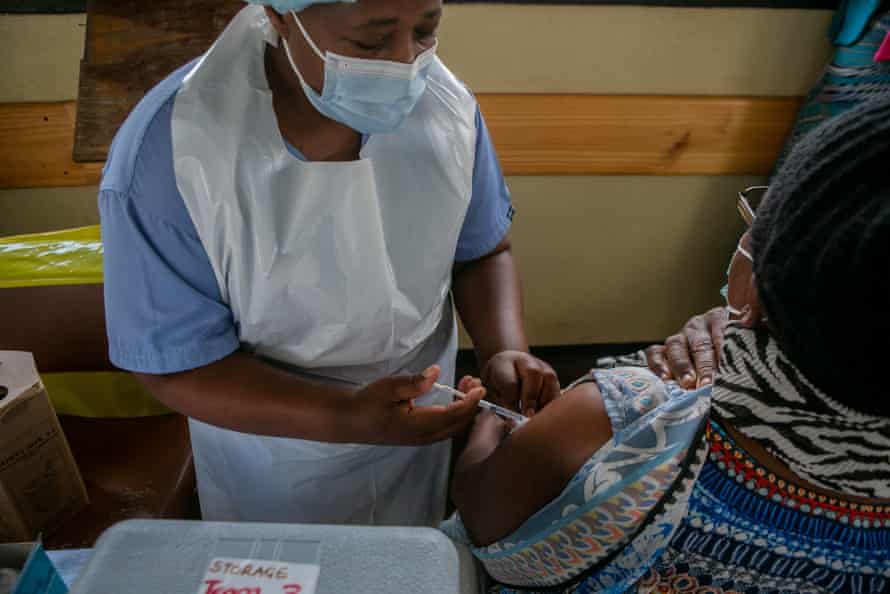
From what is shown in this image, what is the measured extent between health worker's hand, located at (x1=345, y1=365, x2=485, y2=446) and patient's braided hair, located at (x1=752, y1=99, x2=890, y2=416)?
45cm

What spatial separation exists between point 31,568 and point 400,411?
46 cm

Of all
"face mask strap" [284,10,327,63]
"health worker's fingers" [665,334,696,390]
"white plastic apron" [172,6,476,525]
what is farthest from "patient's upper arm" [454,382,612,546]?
"face mask strap" [284,10,327,63]

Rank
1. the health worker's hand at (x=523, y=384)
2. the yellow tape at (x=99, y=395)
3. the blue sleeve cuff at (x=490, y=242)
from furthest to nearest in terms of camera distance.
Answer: the yellow tape at (x=99, y=395), the blue sleeve cuff at (x=490, y=242), the health worker's hand at (x=523, y=384)

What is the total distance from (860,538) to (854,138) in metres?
0.46

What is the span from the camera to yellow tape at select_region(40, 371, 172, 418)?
133cm

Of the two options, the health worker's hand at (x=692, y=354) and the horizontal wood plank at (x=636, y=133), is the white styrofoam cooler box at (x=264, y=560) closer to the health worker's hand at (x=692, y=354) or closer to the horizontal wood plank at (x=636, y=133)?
the health worker's hand at (x=692, y=354)

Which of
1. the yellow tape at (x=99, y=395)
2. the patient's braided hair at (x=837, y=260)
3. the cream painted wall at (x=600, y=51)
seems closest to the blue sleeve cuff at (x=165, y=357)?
the yellow tape at (x=99, y=395)

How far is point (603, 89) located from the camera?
179 centimetres

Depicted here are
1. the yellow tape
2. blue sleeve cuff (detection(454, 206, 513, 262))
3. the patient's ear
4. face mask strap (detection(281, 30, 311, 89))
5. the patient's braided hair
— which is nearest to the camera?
the patient's braided hair

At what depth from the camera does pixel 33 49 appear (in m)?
1.56

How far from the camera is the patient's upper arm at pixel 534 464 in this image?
704mm

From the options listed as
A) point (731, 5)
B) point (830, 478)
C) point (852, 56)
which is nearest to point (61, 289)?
point (830, 478)

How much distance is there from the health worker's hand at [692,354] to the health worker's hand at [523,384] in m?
0.22

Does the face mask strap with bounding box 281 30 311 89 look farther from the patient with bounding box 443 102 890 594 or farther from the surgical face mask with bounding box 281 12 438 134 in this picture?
the patient with bounding box 443 102 890 594
